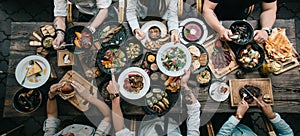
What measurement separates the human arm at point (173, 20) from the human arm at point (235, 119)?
0.66 metres

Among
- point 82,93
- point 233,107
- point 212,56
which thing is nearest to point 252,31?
point 212,56

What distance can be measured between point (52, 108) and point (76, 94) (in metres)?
0.19

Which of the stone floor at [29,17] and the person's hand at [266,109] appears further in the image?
the stone floor at [29,17]

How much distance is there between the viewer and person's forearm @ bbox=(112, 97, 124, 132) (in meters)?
2.06

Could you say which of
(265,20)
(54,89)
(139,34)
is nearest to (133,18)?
(139,34)

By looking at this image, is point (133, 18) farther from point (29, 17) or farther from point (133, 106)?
point (29, 17)

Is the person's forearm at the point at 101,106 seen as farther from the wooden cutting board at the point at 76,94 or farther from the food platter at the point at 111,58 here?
the food platter at the point at 111,58

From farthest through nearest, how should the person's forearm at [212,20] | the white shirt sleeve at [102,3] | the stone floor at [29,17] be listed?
the stone floor at [29,17] → the white shirt sleeve at [102,3] → the person's forearm at [212,20]

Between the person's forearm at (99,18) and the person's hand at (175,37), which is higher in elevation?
the person's forearm at (99,18)

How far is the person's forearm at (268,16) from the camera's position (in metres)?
2.30

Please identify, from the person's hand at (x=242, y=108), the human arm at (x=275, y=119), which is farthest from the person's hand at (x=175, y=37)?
the human arm at (x=275, y=119)

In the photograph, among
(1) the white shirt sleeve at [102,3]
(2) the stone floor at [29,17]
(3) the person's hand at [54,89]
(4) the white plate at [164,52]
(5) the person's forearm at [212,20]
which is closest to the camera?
(3) the person's hand at [54,89]

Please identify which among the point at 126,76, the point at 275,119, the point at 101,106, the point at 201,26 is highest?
the point at 201,26

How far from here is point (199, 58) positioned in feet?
7.22
